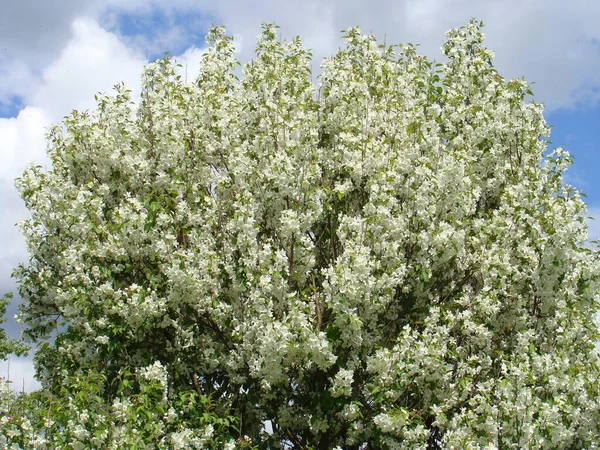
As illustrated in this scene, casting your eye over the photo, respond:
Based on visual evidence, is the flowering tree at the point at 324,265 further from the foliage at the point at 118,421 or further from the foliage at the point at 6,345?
the foliage at the point at 6,345

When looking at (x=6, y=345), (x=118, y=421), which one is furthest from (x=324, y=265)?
(x=6, y=345)

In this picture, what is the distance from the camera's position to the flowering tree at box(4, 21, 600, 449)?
914cm

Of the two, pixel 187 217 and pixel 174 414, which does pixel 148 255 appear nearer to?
pixel 187 217

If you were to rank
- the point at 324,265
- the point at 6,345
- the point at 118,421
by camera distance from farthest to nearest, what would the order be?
the point at 6,345 → the point at 324,265 → the point at 118,421

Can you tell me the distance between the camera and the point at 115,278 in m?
10.3

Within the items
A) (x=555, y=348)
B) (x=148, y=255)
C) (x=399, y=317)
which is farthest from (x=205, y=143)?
(x=555, y=348)

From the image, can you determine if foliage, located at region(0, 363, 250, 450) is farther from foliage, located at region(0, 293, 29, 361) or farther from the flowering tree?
foliage, located at region(0, 293, 29, 361)

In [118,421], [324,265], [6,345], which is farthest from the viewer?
[6,345]

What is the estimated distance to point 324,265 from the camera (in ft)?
37.8

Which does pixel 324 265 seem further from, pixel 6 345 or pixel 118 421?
pixel 6 345

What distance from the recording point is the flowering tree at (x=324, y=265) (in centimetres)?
914

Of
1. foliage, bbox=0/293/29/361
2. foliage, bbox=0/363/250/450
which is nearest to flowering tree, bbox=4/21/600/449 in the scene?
foliage, bbox=0/363/250/450

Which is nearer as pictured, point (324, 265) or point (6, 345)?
point (324, 265)

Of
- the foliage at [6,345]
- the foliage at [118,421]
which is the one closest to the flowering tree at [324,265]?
the foliage at [118,421]
